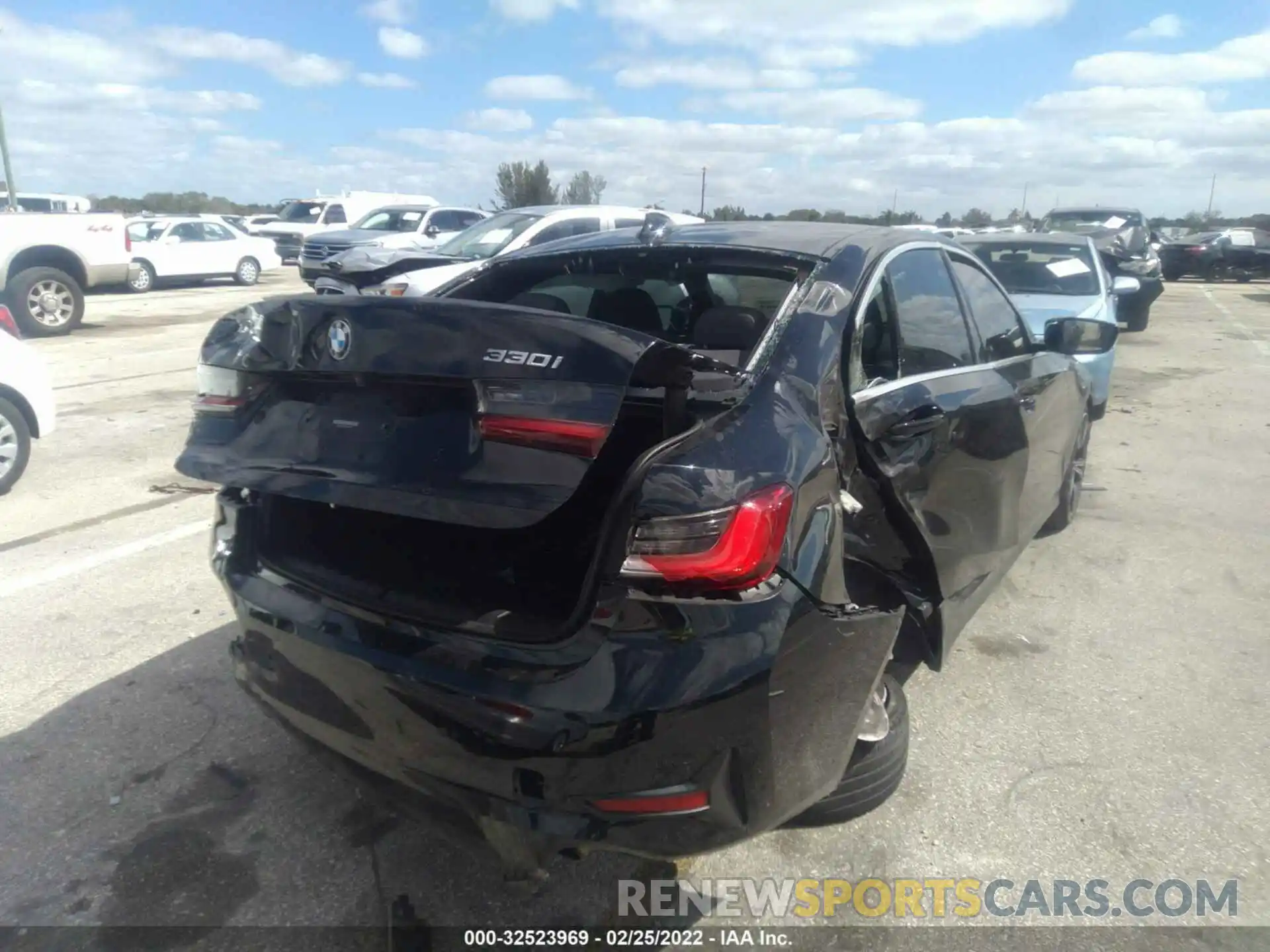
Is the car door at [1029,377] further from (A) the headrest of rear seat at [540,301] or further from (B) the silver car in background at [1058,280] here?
(B) the silver car in background at [1058,280]

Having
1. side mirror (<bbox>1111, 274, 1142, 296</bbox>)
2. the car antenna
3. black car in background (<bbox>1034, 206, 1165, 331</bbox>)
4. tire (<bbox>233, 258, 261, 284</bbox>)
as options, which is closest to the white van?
tire (<bbox>233, 258, 261, 284</bbox>)

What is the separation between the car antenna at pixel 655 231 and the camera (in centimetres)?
335

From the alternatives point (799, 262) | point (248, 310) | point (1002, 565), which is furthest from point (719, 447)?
point (1002, 565)

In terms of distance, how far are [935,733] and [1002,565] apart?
2.45 feet

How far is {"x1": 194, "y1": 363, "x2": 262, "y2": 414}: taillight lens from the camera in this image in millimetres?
2574

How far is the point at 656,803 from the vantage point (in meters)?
2.01

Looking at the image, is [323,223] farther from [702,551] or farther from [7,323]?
[702,551]

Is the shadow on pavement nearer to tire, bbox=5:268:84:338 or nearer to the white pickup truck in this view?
tire, bbox=5:268:84:338

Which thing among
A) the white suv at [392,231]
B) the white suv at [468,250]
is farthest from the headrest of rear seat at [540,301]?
the white suv at [392,231]

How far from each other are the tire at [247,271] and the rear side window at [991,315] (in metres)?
21.4

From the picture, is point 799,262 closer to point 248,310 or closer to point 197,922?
point 248,310

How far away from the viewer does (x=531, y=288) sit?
3.53m

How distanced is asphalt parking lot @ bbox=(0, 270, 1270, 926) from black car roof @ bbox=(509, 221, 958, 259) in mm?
1710

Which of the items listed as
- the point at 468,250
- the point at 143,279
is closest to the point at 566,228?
the point at 468,250
